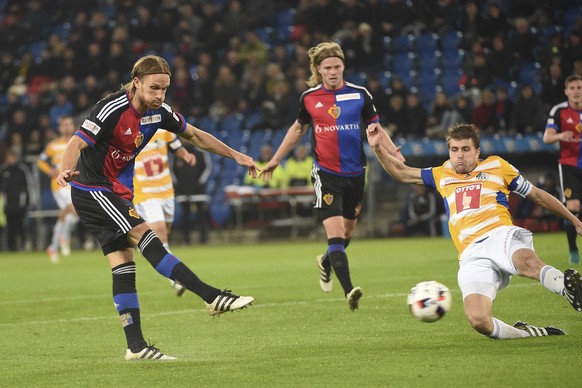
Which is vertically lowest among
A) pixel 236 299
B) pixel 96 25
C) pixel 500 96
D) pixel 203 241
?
pixel 203 241

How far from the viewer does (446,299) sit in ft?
24.6

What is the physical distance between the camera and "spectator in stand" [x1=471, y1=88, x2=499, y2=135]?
2202 centimetres

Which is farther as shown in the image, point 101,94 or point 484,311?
point 101,94

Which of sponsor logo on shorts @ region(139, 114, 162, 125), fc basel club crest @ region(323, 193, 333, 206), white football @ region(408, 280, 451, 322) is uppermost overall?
sponsor logo on shorts @ region(139, 114, 162, 125)

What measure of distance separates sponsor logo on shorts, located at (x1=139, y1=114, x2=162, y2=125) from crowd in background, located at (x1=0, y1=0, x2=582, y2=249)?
14219 mm

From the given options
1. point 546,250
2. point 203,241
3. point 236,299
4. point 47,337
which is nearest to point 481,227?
point 236,299

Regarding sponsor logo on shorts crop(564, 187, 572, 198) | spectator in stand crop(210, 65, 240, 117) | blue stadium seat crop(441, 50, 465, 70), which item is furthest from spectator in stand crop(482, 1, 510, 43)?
sponsor logo on shorts crop(564, 187, 572, 198)

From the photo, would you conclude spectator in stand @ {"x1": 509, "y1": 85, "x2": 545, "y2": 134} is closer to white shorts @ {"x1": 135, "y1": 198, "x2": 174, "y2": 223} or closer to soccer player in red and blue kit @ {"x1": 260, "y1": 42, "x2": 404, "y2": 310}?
white shorts @ {"x1": 135, "y1": 198, "x2": 174, "y2": 223}

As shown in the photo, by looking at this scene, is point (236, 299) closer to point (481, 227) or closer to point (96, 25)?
point (481, 227)

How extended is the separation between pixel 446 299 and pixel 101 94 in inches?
850

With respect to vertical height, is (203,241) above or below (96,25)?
below

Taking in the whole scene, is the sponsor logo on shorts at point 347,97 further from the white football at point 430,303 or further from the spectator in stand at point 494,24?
the spectator in stand at point 494,24

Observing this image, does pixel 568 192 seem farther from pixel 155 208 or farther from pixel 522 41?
pixel 522 41

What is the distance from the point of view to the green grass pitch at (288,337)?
6473mm
